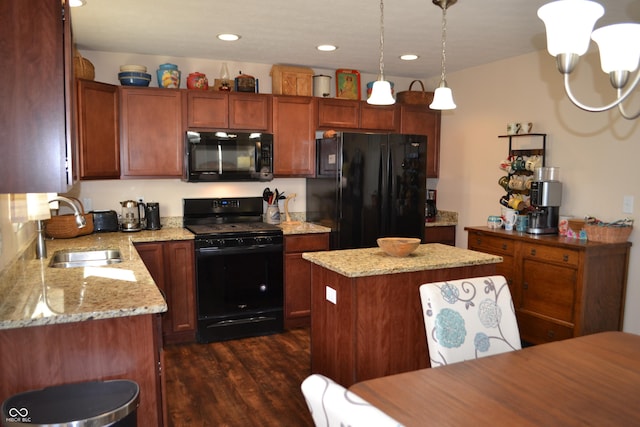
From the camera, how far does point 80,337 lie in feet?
5.90

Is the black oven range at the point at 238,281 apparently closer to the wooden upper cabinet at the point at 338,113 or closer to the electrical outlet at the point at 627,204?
the wooden upper cabinet at the point at 338,113

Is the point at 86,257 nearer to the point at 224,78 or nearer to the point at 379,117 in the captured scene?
the point at 224,78

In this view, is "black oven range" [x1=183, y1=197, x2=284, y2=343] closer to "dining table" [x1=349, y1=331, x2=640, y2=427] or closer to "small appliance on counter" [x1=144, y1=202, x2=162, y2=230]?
"small appliance on counter" [x1=144, y1=202, x2=162, y2=230]

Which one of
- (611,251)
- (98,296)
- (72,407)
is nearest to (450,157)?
(611,251)

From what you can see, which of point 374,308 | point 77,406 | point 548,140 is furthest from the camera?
point 548,140

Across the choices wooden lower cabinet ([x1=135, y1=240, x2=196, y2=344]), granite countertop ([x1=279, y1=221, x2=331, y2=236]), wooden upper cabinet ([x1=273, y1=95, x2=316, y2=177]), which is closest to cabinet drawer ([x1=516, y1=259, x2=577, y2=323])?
granite countertop ([x1=279, y1=221, x2=331, y2=236])

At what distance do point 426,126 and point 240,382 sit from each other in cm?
317

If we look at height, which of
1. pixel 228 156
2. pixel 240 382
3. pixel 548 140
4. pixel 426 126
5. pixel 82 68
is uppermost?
pixel 82 68

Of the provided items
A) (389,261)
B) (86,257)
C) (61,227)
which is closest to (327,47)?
(389,261)

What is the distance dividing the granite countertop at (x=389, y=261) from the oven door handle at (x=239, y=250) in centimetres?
126

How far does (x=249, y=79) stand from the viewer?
420cm

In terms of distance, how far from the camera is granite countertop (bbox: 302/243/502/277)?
8.03ft

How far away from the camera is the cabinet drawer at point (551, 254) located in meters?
3.28

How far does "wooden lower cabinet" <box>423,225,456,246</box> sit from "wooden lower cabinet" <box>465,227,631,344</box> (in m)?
1.15
